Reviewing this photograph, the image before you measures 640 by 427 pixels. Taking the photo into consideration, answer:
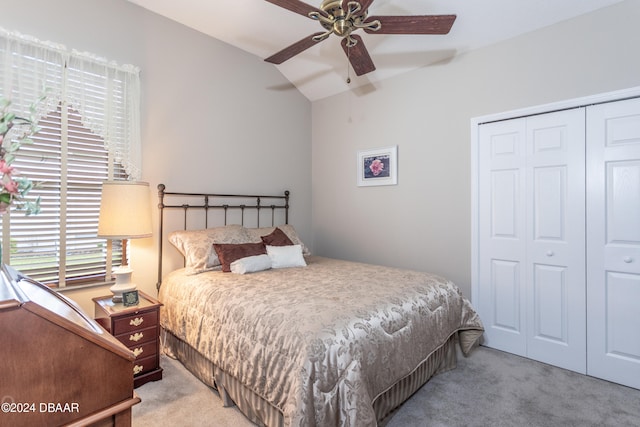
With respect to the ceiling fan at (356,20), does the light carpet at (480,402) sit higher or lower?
lower

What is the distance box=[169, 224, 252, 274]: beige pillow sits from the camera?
2713 mm

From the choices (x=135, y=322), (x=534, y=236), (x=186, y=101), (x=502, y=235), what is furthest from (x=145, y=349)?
(x=534, y=236)

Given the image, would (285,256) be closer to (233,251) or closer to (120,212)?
(233,251)

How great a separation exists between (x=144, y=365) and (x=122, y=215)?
1.07m

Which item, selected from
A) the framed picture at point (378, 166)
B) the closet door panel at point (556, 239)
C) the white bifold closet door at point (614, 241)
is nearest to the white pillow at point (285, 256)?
→ the framed picture at point (378, 166)

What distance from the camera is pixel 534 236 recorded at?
106 inches

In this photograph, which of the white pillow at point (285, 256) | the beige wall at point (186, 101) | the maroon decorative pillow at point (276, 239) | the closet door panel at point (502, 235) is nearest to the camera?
the beige wall at point (186, 101)

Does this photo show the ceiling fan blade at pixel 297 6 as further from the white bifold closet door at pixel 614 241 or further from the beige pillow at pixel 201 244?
the white bifold closet door at pixel 614 241

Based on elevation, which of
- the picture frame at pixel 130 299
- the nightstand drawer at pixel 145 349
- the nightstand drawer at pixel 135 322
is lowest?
the nightstand drawer at pixel 145 349

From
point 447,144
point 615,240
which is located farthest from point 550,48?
point 615,240

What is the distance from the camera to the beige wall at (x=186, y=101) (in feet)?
8.26

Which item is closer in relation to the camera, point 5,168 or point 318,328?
point 5,168

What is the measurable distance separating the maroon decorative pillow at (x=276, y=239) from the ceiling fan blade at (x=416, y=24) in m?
1.99

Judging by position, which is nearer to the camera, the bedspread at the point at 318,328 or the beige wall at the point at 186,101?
the bedspread at the point at 318,328
